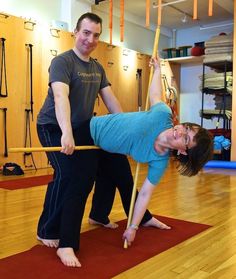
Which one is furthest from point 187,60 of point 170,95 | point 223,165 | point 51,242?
point 51,242

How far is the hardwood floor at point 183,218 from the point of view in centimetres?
173

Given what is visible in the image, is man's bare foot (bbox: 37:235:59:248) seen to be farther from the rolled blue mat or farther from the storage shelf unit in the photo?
the storage shelf unit

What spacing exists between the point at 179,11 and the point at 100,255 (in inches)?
249

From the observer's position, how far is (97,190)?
93.0 inches

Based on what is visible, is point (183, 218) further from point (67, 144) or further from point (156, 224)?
point (67, 144)

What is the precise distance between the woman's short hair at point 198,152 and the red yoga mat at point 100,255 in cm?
51

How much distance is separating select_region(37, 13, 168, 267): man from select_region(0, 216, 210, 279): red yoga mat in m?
0.07

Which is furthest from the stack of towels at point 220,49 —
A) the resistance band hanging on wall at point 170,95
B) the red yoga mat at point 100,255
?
the red yoga mat at point 100,255

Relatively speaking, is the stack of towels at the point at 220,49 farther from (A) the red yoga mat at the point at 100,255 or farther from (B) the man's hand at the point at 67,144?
(B) the man's hand at the point at 67,144

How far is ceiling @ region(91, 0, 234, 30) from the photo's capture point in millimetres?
6676

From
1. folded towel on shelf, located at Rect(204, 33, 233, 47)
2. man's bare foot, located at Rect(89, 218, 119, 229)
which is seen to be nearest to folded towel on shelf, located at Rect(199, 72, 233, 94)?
folded towel on shelf, located at Rect(204, 33, 233, 47)

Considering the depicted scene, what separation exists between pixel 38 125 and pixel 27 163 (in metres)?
3.39

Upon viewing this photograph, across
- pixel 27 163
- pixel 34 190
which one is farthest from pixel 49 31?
pixel 34 190

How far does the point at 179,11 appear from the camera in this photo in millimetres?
7191
